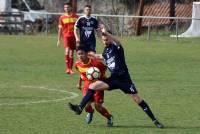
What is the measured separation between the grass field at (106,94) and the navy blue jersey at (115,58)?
957 millimetres

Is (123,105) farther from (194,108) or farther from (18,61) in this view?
(18,61)

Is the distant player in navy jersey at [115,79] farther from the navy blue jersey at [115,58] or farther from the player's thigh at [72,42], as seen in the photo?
the player's thigh at [72,42]

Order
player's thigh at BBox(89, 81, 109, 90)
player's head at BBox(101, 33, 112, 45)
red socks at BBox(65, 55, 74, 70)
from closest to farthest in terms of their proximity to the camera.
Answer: player's head at BBox(101, 33, 112, 45) < player's thigh at BBox(89, 81, 109, 90) < red socks at BBox(65, 55, 74, 70)

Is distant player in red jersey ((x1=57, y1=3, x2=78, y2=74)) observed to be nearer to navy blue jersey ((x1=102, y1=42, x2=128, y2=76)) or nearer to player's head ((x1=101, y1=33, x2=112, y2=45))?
navy blue jersey ((x1=102, y1=42, x2=128, y2=76))

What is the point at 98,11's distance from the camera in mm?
50281

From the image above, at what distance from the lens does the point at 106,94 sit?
1772 cm

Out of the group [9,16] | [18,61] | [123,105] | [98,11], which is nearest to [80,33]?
[123,105]

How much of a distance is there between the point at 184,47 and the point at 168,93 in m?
15.9

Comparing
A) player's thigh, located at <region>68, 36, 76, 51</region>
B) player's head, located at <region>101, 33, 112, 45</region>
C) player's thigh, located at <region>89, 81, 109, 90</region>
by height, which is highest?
player's head, located at <region>101, 33, 112, 45</region>

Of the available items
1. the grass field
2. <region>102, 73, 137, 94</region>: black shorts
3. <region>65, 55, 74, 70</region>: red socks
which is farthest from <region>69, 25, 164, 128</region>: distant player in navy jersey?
<region>65, 55, 74, 70</region>: red socks

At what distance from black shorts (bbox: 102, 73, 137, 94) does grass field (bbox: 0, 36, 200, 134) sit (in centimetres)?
64

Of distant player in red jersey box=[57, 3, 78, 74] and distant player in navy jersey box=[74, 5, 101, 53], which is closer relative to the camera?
distant player in navy jersey box=[74, 5, 101, 53]

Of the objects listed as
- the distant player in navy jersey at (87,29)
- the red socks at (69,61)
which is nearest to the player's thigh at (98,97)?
the distant player in navy jersey at (87,29)

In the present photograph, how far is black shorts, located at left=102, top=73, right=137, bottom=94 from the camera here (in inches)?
495
